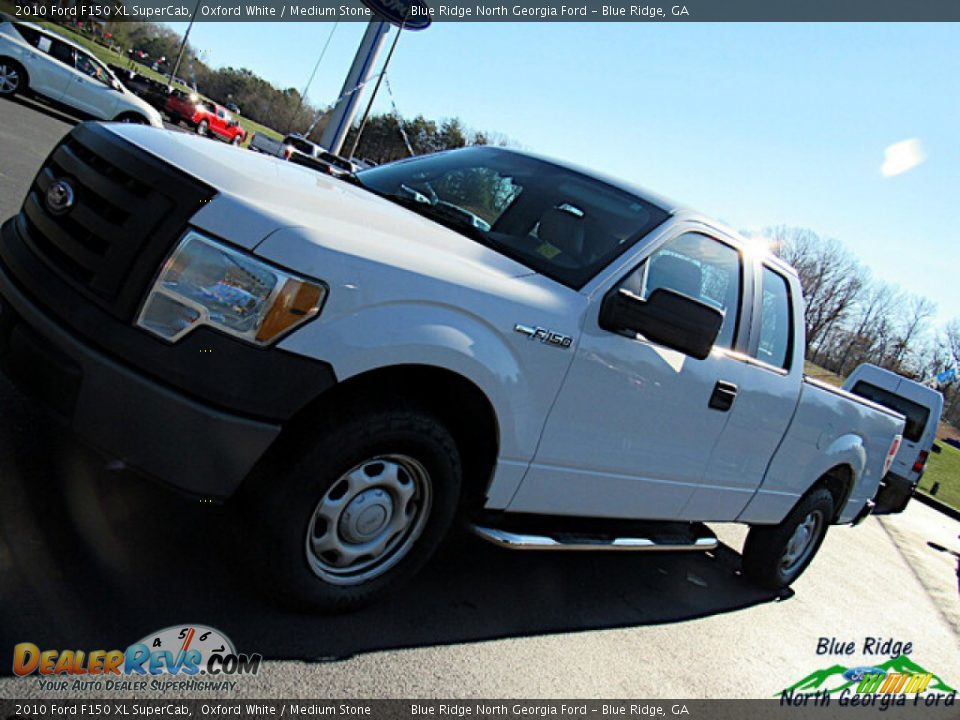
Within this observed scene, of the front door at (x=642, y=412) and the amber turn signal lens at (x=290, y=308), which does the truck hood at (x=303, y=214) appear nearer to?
the amber turn signal lens at (x=290, y=308)

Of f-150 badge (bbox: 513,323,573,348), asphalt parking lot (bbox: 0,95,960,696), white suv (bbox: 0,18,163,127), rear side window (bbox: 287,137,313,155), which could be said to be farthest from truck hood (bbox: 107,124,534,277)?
rear side window (bbox: 287,137,313,155)

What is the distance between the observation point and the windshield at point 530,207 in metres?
3.41

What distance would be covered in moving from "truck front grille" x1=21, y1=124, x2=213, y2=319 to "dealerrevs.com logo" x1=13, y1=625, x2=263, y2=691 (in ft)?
3.39

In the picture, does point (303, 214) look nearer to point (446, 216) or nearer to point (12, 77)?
point (446, 216)

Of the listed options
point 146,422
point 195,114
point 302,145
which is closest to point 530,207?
point 146,422

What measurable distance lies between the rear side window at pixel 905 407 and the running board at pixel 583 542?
983cm

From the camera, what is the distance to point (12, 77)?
16.0 metres

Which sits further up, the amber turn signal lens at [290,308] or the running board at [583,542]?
the amber turn signal lens at [290,308]

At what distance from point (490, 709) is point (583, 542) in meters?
0.96

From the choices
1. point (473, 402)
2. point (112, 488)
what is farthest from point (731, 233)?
point (112, 488)

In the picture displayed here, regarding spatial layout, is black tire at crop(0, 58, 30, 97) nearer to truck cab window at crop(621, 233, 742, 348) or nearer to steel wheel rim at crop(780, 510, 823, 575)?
truck cab window at crop(621, 233, 742, 348)

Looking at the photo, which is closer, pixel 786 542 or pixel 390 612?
pixel 390 612

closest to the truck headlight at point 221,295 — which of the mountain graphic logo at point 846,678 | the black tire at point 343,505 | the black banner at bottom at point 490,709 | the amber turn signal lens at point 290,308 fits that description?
the amber turn signal lens at point 290,308

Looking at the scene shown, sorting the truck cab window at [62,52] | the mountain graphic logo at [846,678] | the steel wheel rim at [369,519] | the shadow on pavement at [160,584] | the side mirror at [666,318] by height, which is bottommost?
the shadow on pavement at [160,584]
